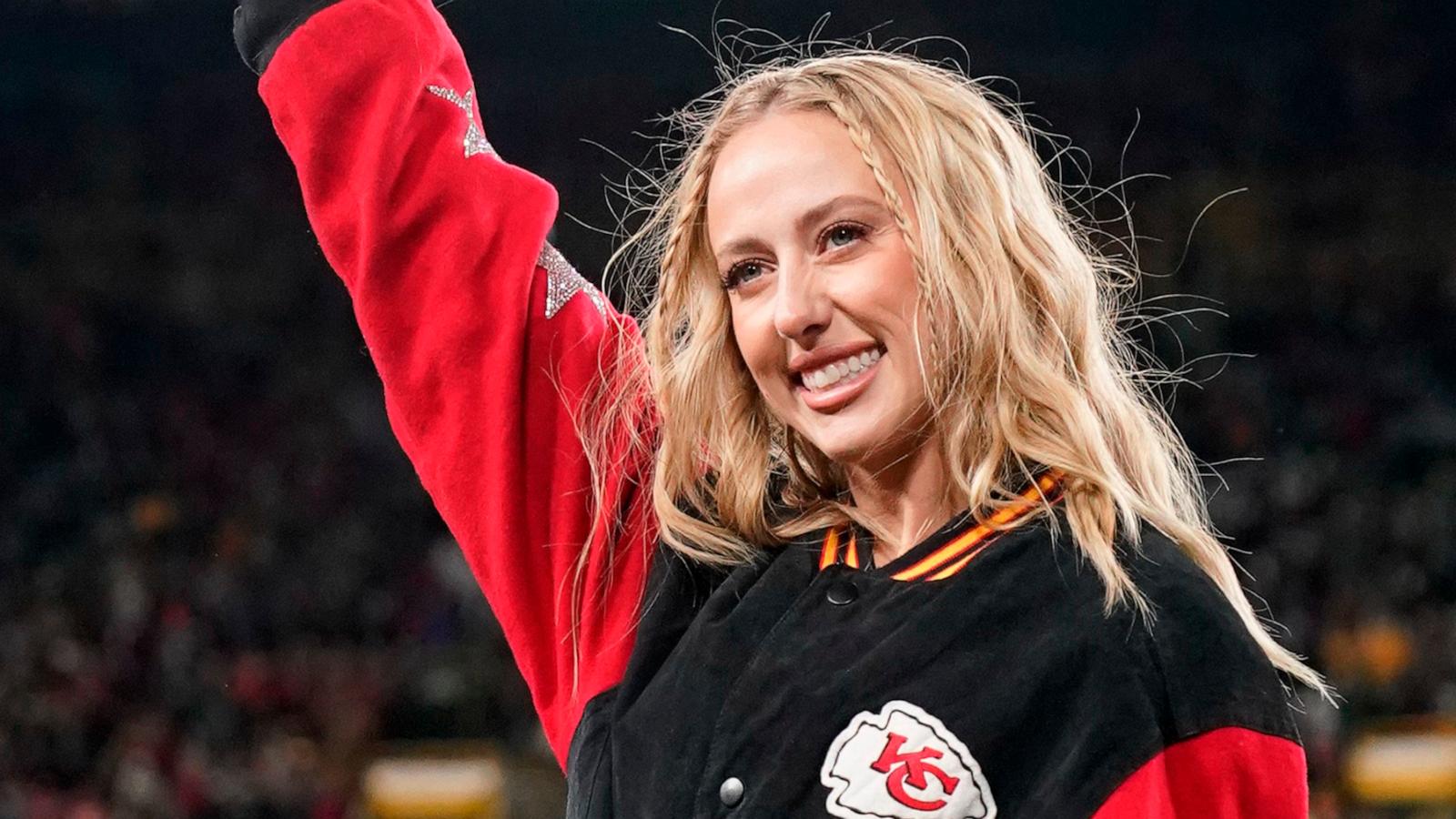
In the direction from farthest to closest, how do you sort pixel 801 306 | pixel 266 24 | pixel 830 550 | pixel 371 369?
pixel 371 369 → pixel 266 24 → pixel 830 550 → pixel 801 306

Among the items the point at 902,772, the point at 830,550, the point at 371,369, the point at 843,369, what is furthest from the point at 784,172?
the point at 371,369

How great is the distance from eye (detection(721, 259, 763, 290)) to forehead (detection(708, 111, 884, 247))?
2cm

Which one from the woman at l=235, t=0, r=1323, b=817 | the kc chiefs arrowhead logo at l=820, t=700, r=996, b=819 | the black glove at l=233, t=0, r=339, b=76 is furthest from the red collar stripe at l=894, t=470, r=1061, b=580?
the black glove at l=233, t=0, r=339, b=76

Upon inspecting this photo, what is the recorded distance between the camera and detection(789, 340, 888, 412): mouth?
46.2 inches

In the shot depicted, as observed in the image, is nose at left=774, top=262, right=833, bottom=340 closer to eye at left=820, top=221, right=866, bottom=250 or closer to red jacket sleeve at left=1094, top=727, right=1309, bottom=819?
eye at left=820, top=221, right=866, bottom=250

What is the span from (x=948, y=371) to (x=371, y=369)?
687 cm

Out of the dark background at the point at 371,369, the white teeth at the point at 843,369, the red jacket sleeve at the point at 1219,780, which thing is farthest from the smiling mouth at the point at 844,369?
the dark background at the point at 371,369

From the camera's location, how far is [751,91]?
129cm

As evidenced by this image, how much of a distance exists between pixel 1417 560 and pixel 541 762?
3210 mm

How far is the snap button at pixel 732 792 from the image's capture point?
44.1 inches

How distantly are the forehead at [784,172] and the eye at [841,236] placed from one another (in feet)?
0.08

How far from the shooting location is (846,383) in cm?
118

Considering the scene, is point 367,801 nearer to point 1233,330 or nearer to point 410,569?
point 410,569

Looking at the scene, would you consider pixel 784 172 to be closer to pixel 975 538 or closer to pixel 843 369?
pixel 843 369
